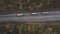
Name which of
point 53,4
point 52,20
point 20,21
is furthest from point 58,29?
point 20,21

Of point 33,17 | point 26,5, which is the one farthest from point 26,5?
point 33,17

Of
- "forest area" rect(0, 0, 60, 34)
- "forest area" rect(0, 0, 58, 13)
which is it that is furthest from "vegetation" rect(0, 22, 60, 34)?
"forest area" rect(0, 0, 58, 13)

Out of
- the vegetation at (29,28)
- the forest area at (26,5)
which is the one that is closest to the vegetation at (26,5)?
the forest area at (26,5)

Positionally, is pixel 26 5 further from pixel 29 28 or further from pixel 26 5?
pixel 29 28

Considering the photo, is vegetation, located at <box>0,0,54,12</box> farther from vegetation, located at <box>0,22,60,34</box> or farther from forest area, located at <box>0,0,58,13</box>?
vegetation, located at <box>0,22,60,34</box>

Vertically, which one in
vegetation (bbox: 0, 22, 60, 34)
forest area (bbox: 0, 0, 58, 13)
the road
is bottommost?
vegetation (bbox: 0, 22, 60, 34)
